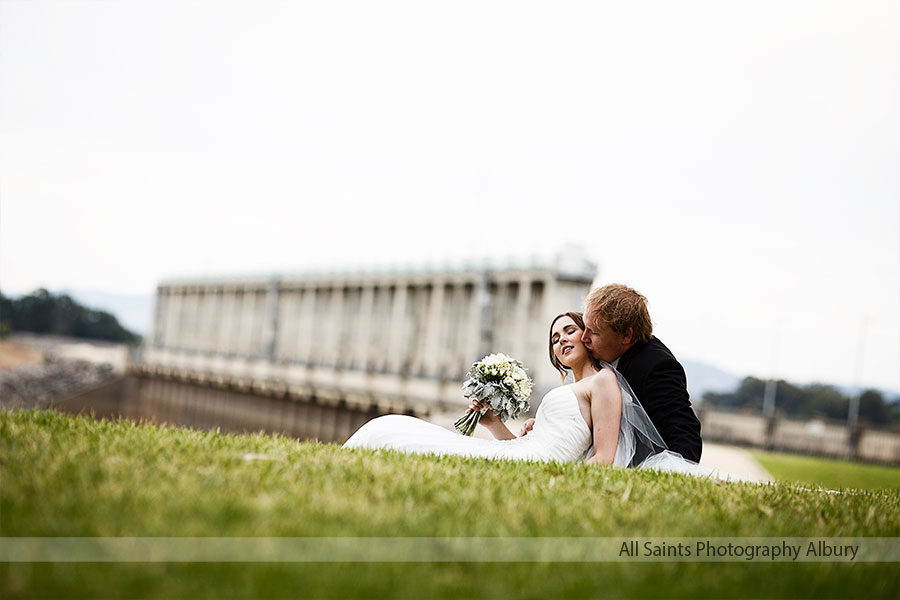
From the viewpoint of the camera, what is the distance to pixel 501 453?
5.98 meters

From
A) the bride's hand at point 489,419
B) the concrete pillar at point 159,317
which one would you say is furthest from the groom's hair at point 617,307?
the concrete pillar at point 159,317

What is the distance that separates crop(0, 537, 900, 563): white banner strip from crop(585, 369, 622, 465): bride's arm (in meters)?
2.19

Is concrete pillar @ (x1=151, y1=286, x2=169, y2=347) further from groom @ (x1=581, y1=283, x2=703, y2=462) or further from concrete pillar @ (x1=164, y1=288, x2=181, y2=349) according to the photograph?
groom @ (x1=581, y1=283, x2=703, y2=462)

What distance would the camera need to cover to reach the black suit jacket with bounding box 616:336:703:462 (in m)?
6.28

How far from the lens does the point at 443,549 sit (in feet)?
9.73

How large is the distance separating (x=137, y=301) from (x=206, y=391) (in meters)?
124

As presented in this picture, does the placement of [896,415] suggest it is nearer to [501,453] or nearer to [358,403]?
[358,403]

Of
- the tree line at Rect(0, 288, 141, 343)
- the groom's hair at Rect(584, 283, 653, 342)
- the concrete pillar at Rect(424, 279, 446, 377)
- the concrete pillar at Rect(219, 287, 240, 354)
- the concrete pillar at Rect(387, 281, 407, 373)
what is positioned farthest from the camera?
the tree line at Rect(0, 288, 141, 343)

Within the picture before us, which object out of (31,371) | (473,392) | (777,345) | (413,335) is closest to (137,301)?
(31,371)

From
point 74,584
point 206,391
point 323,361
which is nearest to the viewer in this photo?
point 74,584

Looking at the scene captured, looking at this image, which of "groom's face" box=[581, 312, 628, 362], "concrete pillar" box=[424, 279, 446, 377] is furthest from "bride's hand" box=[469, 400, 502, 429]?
"concrete pillar" box=[424, 279, 446, 377]

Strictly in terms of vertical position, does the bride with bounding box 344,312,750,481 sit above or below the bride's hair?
below

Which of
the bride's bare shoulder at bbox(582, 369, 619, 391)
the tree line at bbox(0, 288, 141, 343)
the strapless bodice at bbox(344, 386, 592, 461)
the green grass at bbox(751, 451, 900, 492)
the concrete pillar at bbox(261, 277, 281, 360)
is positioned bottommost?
the tree line at bbox(0, 288, 141, 343)

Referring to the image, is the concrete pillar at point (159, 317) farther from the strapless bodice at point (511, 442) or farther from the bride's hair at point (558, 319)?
the strapless bodice at point (511, 442)
